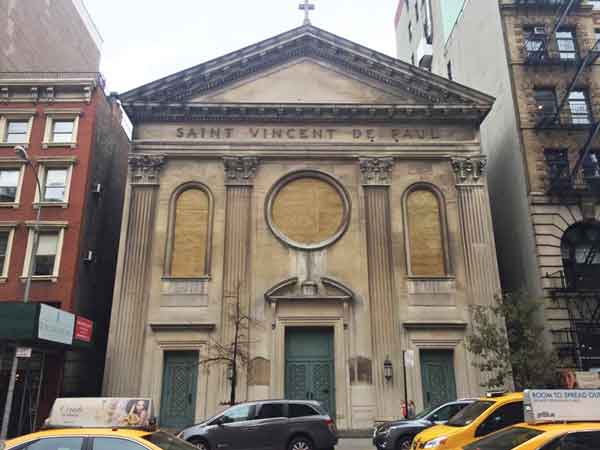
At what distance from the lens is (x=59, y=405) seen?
36.2ft

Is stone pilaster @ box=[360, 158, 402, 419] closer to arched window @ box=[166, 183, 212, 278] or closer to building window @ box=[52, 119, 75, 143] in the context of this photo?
arched window @ box=[166, 183, 212, 278]

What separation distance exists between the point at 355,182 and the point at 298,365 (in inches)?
368

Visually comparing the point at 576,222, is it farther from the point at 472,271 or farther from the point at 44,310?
the point at 44,310

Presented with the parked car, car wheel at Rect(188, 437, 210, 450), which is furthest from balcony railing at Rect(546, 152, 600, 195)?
car wheel at Rect(188, 437, 210, 450)

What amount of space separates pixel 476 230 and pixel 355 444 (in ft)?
38.6

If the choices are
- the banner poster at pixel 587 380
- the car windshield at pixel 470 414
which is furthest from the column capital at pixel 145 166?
the banner poster at pixel 587 380

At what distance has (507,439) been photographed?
8.71m

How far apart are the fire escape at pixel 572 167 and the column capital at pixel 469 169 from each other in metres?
3.36

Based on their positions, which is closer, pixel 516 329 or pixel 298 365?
pixel 516 329

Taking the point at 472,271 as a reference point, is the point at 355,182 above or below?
above

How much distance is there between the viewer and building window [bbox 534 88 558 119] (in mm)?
27422

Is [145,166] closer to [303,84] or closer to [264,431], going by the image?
[303,84]

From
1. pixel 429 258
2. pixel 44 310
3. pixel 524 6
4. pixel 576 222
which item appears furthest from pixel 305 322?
pixel 524 6

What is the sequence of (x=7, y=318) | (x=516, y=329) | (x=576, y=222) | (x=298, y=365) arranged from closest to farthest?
1. (x=7, y=318)
2. (x=516, y=329)
3. (x=298, y=365)
4. (x=576, y=222)
